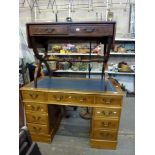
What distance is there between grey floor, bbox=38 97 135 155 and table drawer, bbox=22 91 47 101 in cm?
54

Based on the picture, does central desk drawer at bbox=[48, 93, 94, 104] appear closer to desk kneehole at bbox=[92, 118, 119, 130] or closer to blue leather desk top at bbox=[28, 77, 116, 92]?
blue leather desk top at bbox=[28, 77, 116, 92]

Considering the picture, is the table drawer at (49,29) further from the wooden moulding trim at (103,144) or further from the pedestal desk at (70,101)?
the wooden moulding trim at (103,144)

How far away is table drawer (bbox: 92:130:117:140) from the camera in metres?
1.70

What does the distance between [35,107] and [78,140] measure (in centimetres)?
65

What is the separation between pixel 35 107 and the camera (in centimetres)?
176

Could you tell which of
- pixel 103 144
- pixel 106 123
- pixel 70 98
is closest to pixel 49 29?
pixel 70 98

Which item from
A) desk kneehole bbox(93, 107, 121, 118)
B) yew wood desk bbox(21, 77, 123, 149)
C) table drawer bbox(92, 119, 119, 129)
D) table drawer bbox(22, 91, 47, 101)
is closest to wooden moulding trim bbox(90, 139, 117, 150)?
yew wood desk bbox(21, 77, 123, 149)

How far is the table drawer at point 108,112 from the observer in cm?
163

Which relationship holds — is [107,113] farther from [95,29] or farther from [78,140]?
[95,29]

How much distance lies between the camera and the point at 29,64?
3.66 m

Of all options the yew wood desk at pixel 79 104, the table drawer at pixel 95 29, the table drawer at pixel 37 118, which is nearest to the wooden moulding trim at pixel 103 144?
the yew wood desk at pixel 79 104
